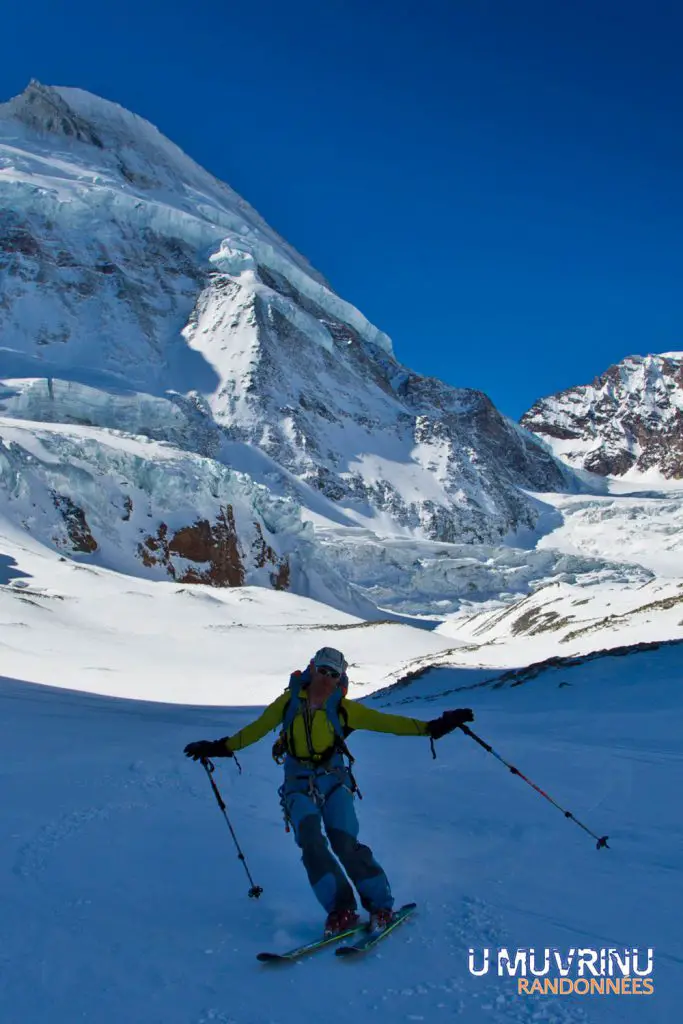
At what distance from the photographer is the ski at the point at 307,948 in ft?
10.7

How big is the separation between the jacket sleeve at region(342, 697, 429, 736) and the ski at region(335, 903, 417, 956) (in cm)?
99

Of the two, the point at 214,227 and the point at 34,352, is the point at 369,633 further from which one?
the point at 214,227

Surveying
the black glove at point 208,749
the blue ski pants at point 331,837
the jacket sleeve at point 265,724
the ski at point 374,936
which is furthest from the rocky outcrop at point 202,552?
the ski at point 374,936

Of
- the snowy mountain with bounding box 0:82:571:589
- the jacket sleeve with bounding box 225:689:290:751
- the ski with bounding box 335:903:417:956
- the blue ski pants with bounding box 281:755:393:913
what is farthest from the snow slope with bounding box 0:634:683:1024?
the snowy mountain with bounding box 0:82:571:589

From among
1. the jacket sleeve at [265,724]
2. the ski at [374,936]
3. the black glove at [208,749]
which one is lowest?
the ski at [374,936]

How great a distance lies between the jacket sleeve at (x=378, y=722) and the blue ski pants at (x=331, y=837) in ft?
0.83

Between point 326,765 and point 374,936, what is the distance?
979 millimetres

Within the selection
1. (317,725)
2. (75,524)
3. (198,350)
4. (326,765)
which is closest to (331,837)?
(326,765)

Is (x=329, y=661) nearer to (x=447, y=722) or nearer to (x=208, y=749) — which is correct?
(x=447, y=722)

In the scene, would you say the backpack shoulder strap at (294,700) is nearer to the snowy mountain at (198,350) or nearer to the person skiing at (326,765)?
the person skiing at (326,765)

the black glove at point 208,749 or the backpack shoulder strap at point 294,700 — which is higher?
the backpack shoulder strap at point 294,700

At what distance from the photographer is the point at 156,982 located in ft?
10.0

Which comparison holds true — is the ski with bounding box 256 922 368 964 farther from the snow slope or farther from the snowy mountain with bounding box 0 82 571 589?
the snowy mountain with bounding box 0 82 571 589

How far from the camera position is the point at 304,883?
4324 millimetres
